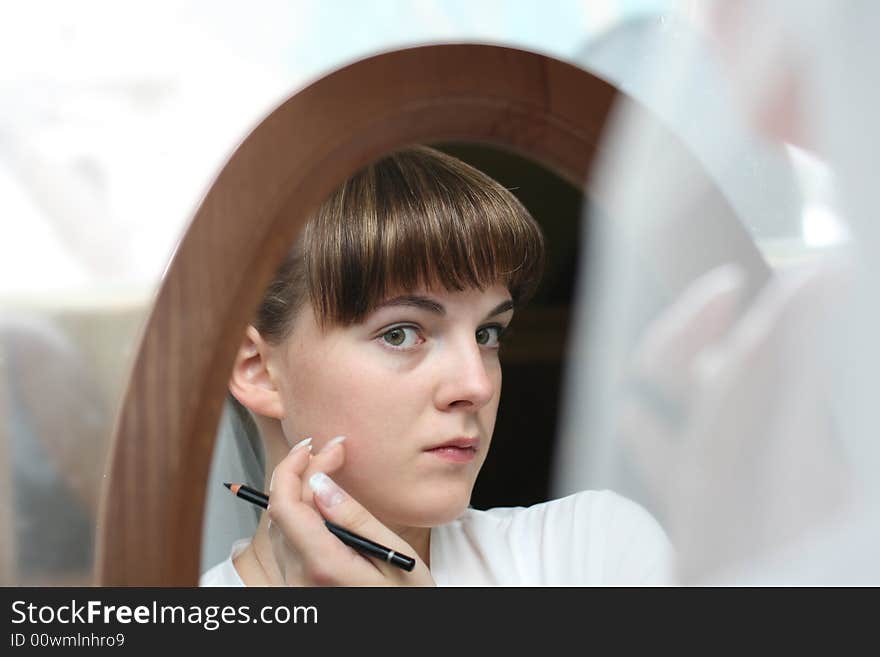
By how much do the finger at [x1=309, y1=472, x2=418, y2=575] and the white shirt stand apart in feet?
0.14

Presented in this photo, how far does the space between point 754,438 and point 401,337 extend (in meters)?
0.16

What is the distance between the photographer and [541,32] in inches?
35.3

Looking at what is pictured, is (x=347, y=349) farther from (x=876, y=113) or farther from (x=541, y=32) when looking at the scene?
(x=541, y=32)

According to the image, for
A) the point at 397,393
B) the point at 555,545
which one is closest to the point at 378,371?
the point at 397,393

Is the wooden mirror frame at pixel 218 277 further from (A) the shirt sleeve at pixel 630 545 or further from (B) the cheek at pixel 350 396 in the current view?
(A) the shirt sleeve at pixel 630 545

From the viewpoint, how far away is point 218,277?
379 millimetres

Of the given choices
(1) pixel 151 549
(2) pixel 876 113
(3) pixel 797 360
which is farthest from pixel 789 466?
(1) pixel 151 549

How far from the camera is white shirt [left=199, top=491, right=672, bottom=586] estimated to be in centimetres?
44

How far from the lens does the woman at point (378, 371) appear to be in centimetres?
41

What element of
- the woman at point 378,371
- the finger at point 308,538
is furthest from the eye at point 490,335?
the finger at point 308,538

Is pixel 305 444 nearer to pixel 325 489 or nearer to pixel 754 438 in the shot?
pixel 325 489

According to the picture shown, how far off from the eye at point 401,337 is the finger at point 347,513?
0.07 metres

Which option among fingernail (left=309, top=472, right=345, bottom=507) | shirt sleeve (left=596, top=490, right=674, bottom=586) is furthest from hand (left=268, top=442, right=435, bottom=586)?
shirt sleeve (left=596, top=490, right=674, bottom=586)
